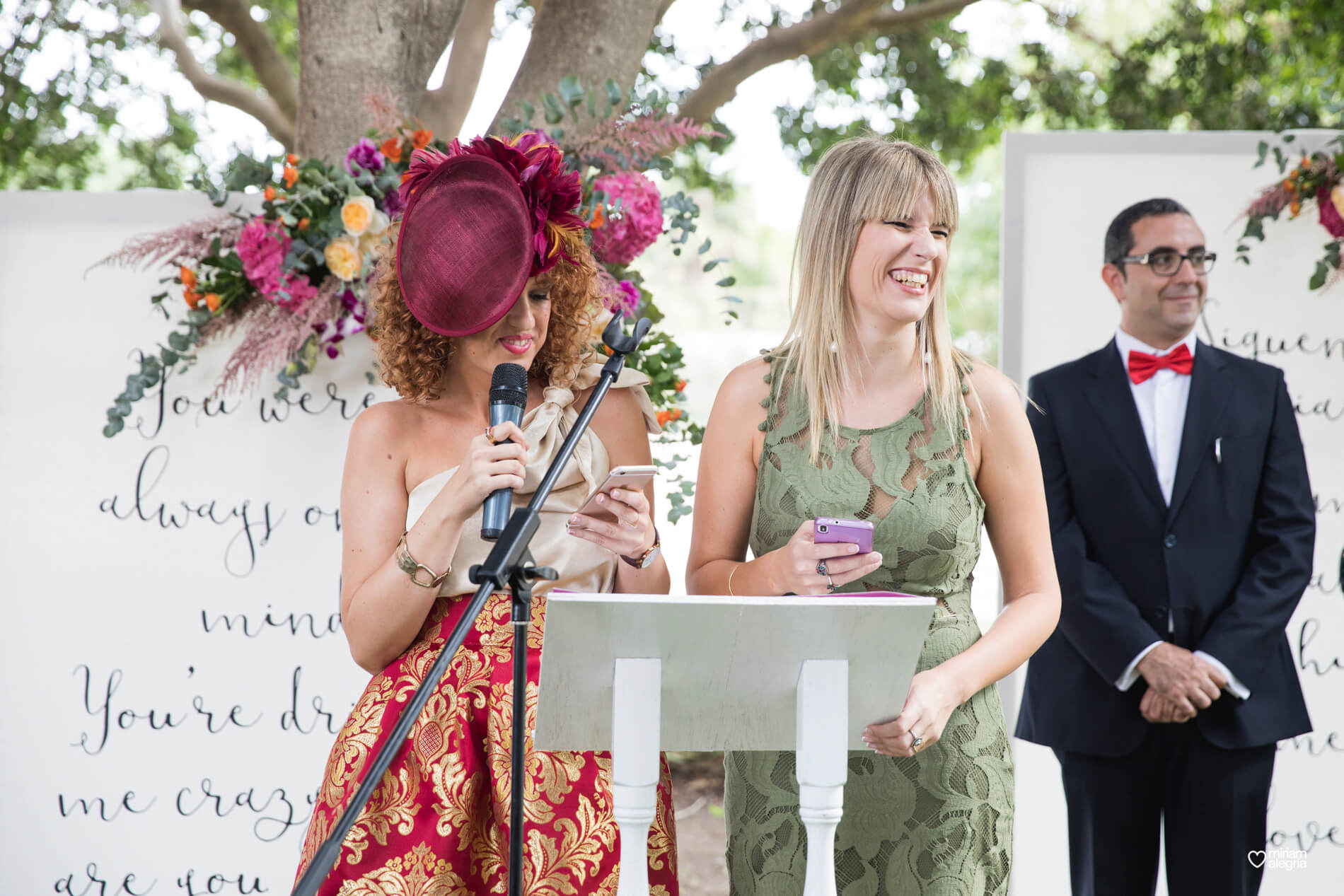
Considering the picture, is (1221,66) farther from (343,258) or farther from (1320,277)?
(343,258)

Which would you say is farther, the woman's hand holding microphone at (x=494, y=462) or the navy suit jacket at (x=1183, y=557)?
the navy suit jacket at (x=1183, y=557)

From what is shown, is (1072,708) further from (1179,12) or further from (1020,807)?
(1179,12)

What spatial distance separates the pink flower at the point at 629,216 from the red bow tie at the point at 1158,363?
1244mm

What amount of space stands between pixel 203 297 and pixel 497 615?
143 cm

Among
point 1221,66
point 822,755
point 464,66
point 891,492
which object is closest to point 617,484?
point 822,755

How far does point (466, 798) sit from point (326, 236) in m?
1.50

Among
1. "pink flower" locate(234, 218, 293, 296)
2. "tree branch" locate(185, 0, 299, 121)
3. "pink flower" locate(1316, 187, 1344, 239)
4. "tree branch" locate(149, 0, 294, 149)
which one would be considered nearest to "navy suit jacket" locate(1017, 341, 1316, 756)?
"pink flower" locate(1316, 187, 1344, 239)

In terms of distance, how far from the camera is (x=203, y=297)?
9.37ft

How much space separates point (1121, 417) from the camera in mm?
2842

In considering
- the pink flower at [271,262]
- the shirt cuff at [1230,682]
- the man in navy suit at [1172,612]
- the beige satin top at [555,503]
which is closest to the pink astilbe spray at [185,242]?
the pink flower at [271,262]

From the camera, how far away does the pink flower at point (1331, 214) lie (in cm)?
313

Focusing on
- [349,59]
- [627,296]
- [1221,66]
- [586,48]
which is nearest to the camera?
[627,296]

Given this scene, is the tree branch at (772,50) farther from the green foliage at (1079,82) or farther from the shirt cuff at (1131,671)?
the shirt cuff at (1131,671)

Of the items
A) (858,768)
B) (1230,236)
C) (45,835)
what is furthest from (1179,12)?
(45,835)
